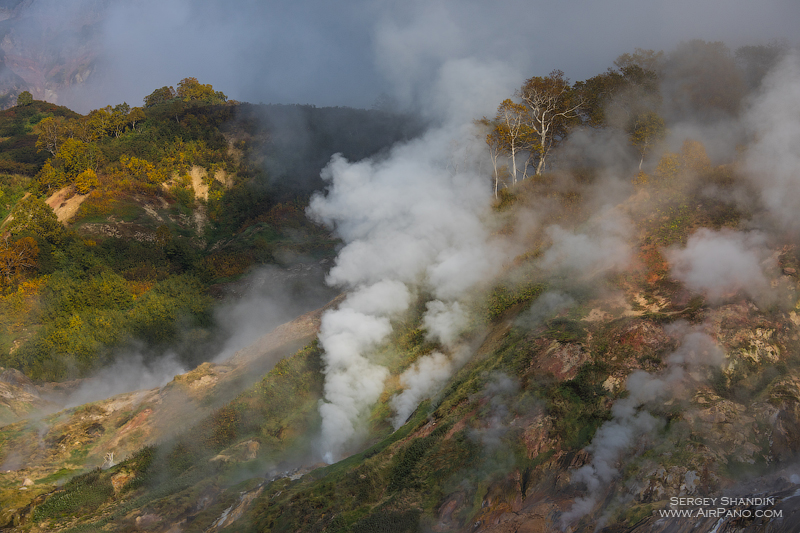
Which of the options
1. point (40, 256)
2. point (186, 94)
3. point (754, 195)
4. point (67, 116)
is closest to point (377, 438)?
point (754, 195)

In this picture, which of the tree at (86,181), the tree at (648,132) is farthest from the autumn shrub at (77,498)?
the tree at (86,181)

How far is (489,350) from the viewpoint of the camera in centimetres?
1661

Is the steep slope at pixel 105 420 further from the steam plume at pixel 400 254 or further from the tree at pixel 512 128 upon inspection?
the tree at pixel 512 128

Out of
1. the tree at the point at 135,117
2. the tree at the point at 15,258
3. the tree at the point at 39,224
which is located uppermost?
the tree at the point at 135,117

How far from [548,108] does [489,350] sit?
18135 mm

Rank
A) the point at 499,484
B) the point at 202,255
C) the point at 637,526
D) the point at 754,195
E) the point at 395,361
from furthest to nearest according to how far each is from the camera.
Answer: the point at 202,255 < the point at 395,361 < the point at 754,195 < the point at 499,484 < the point at 637,526

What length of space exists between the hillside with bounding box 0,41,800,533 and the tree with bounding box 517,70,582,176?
0.25 metres

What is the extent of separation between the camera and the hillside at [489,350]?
1105cm

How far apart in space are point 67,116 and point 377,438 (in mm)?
89500

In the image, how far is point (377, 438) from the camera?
15938 millimetres

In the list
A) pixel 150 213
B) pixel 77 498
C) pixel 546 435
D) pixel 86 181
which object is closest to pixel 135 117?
pixel 86 181

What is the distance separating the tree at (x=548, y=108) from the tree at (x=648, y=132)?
453 centimetres

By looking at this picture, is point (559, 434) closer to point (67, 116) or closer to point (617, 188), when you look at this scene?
point (617, 188)

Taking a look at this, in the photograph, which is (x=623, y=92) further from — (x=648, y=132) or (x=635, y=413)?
(x=635, y=413)
